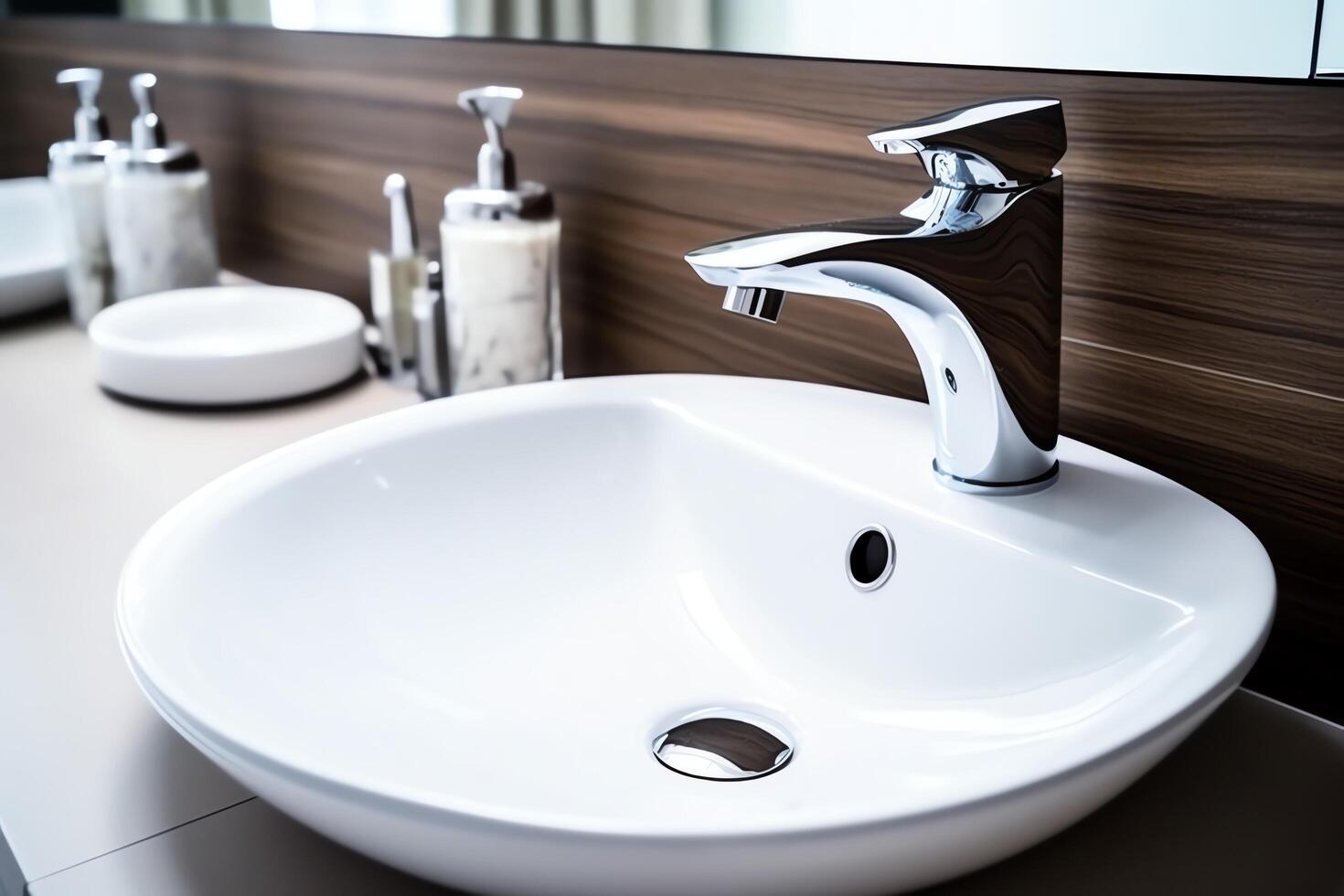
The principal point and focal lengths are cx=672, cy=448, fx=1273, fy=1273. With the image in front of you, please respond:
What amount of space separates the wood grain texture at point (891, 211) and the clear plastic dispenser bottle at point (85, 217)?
0.18 m

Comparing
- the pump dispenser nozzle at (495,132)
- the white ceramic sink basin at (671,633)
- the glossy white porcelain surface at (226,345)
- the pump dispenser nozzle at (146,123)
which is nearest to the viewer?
the white ceramic sink basin at (671,633)

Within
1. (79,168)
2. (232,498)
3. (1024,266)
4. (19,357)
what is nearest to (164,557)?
(232,498)

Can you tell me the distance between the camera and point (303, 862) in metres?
0.52

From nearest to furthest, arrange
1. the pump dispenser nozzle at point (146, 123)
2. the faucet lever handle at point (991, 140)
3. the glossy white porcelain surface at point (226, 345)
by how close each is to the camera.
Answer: the faucet lever handle at point (991, 140) < the glossy white porcelain surface at point (226, 345) < the pump dispenser nozzle at point (146, 123)

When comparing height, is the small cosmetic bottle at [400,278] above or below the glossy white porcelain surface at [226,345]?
above

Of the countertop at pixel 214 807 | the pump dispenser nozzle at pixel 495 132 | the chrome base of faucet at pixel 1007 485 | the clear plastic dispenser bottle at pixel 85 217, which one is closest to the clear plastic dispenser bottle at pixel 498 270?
the pump dispenser nozzle at pixel 495 132

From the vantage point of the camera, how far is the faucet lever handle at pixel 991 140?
0.58 meters

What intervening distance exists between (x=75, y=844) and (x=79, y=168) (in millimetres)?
992

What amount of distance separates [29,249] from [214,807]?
1211mm

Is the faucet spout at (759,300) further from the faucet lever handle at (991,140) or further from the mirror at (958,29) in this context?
the mirror at (958,29)

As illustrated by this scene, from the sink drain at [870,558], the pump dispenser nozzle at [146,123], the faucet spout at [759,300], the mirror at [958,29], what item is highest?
the mirror at [958,29]

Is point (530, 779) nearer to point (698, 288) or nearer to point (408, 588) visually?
point (408, 588)

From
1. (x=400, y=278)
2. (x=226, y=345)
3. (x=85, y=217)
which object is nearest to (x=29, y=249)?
(x=85, y=217)

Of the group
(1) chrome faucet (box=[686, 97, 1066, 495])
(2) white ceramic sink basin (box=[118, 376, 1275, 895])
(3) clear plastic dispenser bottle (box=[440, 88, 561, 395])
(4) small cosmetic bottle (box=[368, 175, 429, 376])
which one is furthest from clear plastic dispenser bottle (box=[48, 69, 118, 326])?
(1) chrome faucet (box=[686, 97, 1066, 495])
